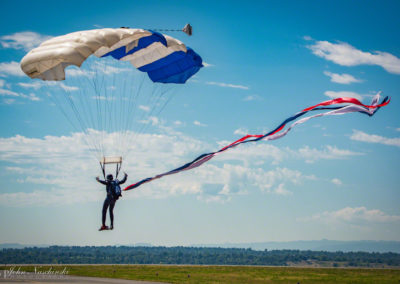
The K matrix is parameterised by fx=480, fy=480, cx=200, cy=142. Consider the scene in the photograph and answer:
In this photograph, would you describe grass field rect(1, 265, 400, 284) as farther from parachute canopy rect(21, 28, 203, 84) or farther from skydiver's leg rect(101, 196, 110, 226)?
parachute canopy rect(21, 28, 203, 84)

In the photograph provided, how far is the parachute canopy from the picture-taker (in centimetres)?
1706

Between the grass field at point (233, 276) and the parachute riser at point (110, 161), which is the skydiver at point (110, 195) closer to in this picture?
the parachute riser at point (110, 161)

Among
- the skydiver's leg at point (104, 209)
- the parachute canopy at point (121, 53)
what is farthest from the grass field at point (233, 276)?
the parachute canopy at point (121, 53)

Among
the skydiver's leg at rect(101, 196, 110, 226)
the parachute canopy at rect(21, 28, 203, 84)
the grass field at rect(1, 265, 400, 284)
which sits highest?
the parachute canopy at rect(21, 28, 203, 84)

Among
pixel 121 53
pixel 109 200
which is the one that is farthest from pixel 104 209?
pixel 121 53

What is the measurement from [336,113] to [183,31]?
7.09m

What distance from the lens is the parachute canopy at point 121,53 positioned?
17.1m

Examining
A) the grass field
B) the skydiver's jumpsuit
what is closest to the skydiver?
the skydiver's jumpsuit

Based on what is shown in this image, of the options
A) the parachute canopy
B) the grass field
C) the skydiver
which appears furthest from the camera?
the grass field

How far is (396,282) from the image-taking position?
39.2 metres

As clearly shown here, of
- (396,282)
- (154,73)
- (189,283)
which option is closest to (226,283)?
(189,283)

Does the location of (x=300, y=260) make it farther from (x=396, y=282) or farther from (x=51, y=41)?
(x=51, y=41)

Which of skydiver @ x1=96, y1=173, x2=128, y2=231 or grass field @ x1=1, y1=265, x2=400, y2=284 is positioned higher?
skydiver @ x1=96, y1=173, x2=128, y2=231

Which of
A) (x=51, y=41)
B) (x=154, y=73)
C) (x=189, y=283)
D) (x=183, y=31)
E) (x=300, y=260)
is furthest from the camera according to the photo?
(x=300, y=260)
